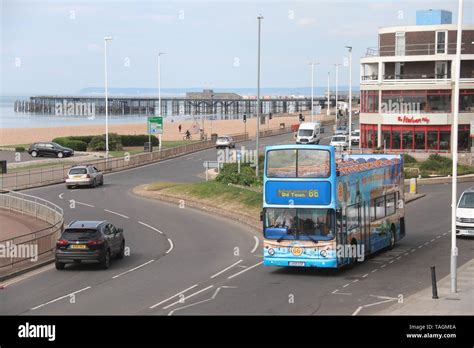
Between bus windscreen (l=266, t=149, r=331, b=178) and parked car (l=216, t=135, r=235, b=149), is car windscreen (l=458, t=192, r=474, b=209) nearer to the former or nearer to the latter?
bus windscreen (l=266, t=149, r=331, b=178)

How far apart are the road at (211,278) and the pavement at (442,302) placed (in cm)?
53

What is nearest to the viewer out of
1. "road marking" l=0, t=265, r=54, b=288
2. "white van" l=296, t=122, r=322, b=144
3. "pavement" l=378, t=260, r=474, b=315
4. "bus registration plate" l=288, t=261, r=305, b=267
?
"pavement" l=378, t=260, r=474, b=315

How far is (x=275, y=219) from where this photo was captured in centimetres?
2531

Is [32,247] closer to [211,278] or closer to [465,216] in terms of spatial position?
[211,278]

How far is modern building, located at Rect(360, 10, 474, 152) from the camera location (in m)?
69.6

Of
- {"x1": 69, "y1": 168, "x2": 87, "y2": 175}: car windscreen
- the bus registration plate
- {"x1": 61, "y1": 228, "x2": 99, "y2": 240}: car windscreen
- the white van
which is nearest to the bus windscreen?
the bus registration plate

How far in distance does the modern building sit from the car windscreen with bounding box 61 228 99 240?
47816 mm

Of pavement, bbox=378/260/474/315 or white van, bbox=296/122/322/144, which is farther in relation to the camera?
white van, bbox=296/122/322/144

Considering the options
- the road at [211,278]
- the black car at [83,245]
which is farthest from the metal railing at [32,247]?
the black car at [83,245]

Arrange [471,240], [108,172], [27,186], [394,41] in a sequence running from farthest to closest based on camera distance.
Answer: [394,41] → [108,172] → [27,186] → [471,240]

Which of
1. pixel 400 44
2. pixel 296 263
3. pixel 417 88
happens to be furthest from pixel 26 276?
pixel 400 44
